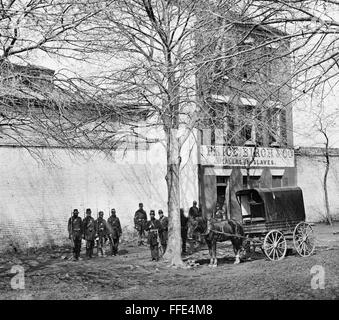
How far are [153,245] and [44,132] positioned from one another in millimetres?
6454

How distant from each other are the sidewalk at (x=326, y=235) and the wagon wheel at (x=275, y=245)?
94.0 inches

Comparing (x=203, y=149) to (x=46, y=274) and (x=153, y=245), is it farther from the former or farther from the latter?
(x=46, y=274)

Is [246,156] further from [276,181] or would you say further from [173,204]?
[173,204]

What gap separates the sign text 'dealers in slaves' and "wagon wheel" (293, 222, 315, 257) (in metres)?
7.43

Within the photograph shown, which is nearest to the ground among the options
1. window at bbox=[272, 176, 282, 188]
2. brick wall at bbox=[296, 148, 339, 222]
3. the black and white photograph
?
the black and white photograph

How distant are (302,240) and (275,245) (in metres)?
1.17

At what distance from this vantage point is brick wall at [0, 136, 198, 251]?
1775 centimetres

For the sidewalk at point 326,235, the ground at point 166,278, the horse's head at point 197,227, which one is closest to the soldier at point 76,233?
the ground at point 166,278

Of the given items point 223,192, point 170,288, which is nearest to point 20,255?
point 170,288

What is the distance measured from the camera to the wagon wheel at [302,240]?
14.6 meters

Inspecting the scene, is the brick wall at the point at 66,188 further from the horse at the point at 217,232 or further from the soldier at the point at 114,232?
the horse at the point at 217,232

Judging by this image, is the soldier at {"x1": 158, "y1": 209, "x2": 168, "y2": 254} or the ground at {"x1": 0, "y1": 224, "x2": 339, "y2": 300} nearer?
the ground at {"x1": 0, "y1": 224, "x2": 339, "y2": 300}

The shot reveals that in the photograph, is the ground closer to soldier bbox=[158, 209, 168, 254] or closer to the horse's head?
soldier bbox=[158, 209, 168, 254]

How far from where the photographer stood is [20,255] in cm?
1723
